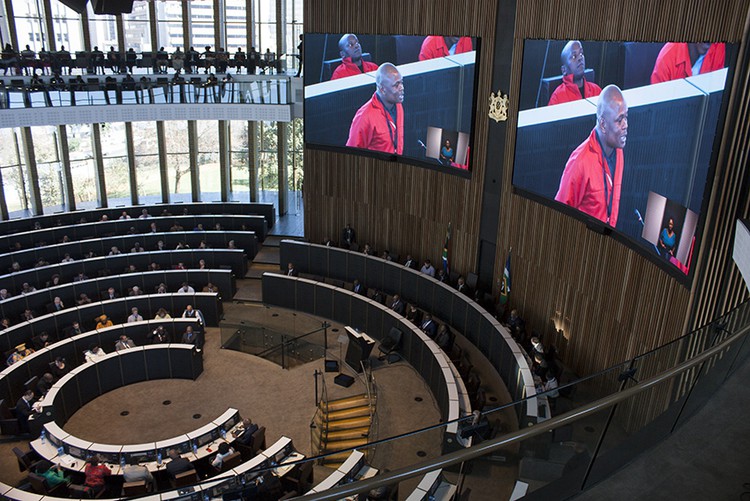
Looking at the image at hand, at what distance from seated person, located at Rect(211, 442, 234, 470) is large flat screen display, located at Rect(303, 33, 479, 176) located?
8.63 metres

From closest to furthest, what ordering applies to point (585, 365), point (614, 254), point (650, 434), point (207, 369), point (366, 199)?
point (650, 434) < point (614, 254) < point (585, 365) < point (207, 369) < point (366, 199)

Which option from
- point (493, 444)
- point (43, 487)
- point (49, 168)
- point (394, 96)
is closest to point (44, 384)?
point (43, 487)

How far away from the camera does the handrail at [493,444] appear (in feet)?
7.59

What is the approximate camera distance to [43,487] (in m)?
9.50

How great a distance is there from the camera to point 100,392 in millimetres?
13086

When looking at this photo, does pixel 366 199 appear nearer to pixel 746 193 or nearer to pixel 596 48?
pixel 596 48

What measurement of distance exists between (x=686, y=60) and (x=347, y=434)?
8.34 meters

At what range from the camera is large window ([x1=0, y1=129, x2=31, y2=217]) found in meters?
20.5

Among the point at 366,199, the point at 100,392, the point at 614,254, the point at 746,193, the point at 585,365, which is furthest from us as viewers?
the point at 366,199

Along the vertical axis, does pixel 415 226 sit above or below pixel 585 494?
below

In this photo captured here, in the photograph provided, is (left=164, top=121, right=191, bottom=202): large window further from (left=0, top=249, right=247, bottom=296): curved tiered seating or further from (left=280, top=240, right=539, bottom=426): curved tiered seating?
(left=280, top=240, right=539, bottom=426): curved tiered seating

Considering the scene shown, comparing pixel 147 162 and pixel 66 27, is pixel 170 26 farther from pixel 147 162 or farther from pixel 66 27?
pixel 147 162

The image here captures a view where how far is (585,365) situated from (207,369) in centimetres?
810

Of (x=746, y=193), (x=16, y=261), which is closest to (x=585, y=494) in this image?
(x=746, y=193)
